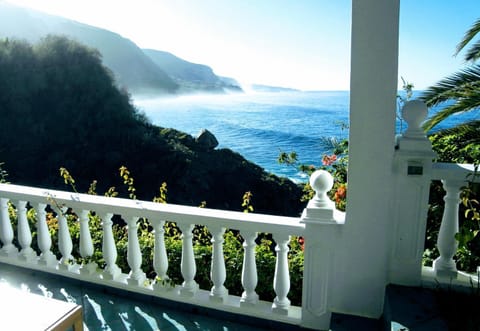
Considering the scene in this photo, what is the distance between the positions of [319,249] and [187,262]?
74 centimetres

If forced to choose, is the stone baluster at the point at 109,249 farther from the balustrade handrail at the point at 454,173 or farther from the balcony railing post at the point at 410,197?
the balustrade handrail at the point at 454,173

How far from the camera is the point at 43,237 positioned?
2.41 metres

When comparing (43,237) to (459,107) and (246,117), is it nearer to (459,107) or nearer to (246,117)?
(459,107)

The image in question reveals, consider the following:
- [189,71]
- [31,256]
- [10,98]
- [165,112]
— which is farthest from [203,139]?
[31,256]

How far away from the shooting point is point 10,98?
1374 cm

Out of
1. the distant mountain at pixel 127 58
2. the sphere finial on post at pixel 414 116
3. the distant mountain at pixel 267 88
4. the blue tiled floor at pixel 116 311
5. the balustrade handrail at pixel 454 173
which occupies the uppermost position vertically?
the distant mountain at pixel 127 58

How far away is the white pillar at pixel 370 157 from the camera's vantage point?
1.55 meters

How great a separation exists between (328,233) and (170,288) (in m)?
0.99

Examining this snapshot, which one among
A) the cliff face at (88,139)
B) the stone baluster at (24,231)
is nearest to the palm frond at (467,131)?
the stone baluster at (24,231)

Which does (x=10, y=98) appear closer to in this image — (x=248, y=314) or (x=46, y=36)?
(x=46, y=36)

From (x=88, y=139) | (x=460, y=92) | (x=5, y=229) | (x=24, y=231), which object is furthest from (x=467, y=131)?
(x=88, y=139)

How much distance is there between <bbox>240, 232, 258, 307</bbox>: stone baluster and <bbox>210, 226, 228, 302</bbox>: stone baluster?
0.12 meters

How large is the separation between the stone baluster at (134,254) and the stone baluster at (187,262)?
0.96 feet

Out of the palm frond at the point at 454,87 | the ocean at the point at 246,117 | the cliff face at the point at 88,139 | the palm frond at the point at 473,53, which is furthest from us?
the cliff face at the point at 88,139
